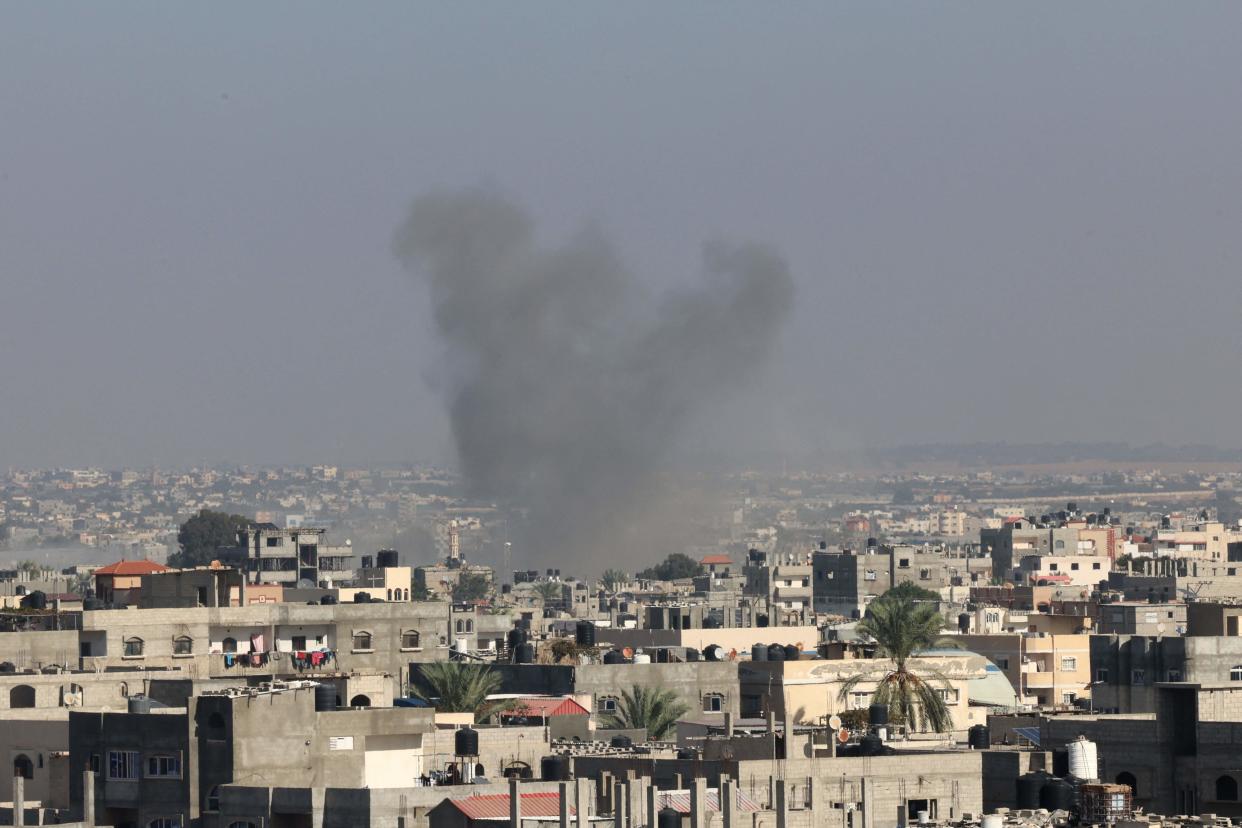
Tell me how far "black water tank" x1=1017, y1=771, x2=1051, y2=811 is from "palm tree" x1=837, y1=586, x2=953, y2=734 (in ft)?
44.6

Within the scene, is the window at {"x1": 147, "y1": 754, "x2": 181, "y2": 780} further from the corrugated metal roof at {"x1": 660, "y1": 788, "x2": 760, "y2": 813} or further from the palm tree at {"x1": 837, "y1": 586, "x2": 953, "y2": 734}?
the palm tree at {"x1": 837, "y1": 586, "x2": 953, "y2": 734}

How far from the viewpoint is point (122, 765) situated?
4231cm

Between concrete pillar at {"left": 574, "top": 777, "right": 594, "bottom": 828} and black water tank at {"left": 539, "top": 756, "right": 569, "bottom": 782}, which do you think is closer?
concrete pillar at {"left": 574, "top": 777, "right": 594, "bottom": 828}

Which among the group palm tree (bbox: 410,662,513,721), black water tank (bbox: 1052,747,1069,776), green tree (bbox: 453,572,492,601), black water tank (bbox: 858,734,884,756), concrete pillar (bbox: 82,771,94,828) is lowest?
concrete pillar (bbox: 82,771,94,828)

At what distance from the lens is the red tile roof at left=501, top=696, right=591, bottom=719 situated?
186ft

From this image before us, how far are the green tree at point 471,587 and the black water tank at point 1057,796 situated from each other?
141 meters

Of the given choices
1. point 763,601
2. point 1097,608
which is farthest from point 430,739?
point 763,601

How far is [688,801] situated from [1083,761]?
640 cm

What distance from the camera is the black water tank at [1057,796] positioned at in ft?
127

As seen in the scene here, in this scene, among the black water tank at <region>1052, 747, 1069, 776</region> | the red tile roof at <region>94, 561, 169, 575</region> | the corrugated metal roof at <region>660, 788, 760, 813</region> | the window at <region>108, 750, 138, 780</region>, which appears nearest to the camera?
the corrugated metal roof at <region>660, 788, 760, 813</region>

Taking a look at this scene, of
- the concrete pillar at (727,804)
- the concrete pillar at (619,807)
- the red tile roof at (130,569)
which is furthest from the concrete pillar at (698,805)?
the red tile roof at (130,569)

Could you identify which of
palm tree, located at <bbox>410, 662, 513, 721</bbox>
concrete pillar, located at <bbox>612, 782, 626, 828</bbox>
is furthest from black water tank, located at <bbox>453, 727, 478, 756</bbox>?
palm tree, located at <bbox>410, 662, 513, 721</bbox>

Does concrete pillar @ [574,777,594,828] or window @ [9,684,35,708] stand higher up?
window @ [9,684,35,708]

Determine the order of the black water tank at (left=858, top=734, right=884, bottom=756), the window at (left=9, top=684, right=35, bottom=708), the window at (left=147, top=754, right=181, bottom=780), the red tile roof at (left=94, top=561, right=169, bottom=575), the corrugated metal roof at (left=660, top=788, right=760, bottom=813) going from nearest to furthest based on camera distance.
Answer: the corrugated metal roof at (left=660, top=788, right=760, bottom=813)
the window at (left=147, top=754, right=181, bottom=780)
the black water tank at (left=858, top=734, right=884, bottom=756)
the window at (left=9, top=684, right=35, bottom=708)
the red tile roof at (left=94, top=561, right=169, bottom=575)
